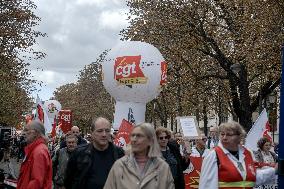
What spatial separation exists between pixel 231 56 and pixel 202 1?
3.08 metres

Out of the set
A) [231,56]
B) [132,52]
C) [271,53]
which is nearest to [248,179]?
[132,52]

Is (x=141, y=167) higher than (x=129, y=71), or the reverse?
(x=129, y=71)

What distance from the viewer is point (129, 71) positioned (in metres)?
15.4

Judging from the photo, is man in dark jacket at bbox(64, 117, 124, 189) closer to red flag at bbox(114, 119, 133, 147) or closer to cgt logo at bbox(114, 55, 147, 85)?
red flag at bbox(114, 119, 133, 147)

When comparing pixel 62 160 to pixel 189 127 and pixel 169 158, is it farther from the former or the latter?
pixel 189 127

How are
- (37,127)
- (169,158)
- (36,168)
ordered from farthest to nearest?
(169,158) < (37,127) < (36,168)

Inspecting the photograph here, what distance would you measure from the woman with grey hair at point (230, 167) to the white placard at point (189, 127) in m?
8.61

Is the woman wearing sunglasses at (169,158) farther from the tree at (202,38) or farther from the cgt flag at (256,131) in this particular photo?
the tree at (202,38)

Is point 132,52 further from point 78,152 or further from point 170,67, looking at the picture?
point 170,67

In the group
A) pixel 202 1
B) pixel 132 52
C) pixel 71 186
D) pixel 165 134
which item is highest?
pixel 202 1

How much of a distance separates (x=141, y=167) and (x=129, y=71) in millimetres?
9839

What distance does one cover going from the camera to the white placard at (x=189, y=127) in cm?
1555

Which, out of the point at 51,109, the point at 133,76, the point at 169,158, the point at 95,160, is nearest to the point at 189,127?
the point at 133,76

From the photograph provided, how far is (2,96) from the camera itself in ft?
142
